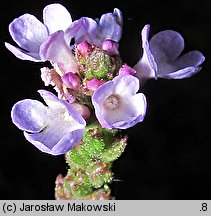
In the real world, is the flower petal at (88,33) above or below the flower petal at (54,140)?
above

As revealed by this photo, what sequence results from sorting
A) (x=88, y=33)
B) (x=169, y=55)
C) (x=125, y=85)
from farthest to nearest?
1. (x=169, y=55)
2. (x=88, y=33)
3. (x=125, y=85)

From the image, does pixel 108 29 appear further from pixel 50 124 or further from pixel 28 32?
pixel 50 124

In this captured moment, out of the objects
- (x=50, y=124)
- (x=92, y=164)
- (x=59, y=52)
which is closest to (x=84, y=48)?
(x=59, y=52)

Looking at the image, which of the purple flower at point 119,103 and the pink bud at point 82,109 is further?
the pink bud at point 82,109

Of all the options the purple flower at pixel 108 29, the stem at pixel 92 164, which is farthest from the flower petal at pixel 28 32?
the stem at pixel 92 164

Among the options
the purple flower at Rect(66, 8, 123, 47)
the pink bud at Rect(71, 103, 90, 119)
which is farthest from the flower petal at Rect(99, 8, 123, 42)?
the pink bud at Rect(71, 103, 90, 119)

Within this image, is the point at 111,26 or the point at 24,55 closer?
the point at 24,55

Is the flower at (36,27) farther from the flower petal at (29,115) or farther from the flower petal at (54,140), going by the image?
the flower petal at (54,140)
